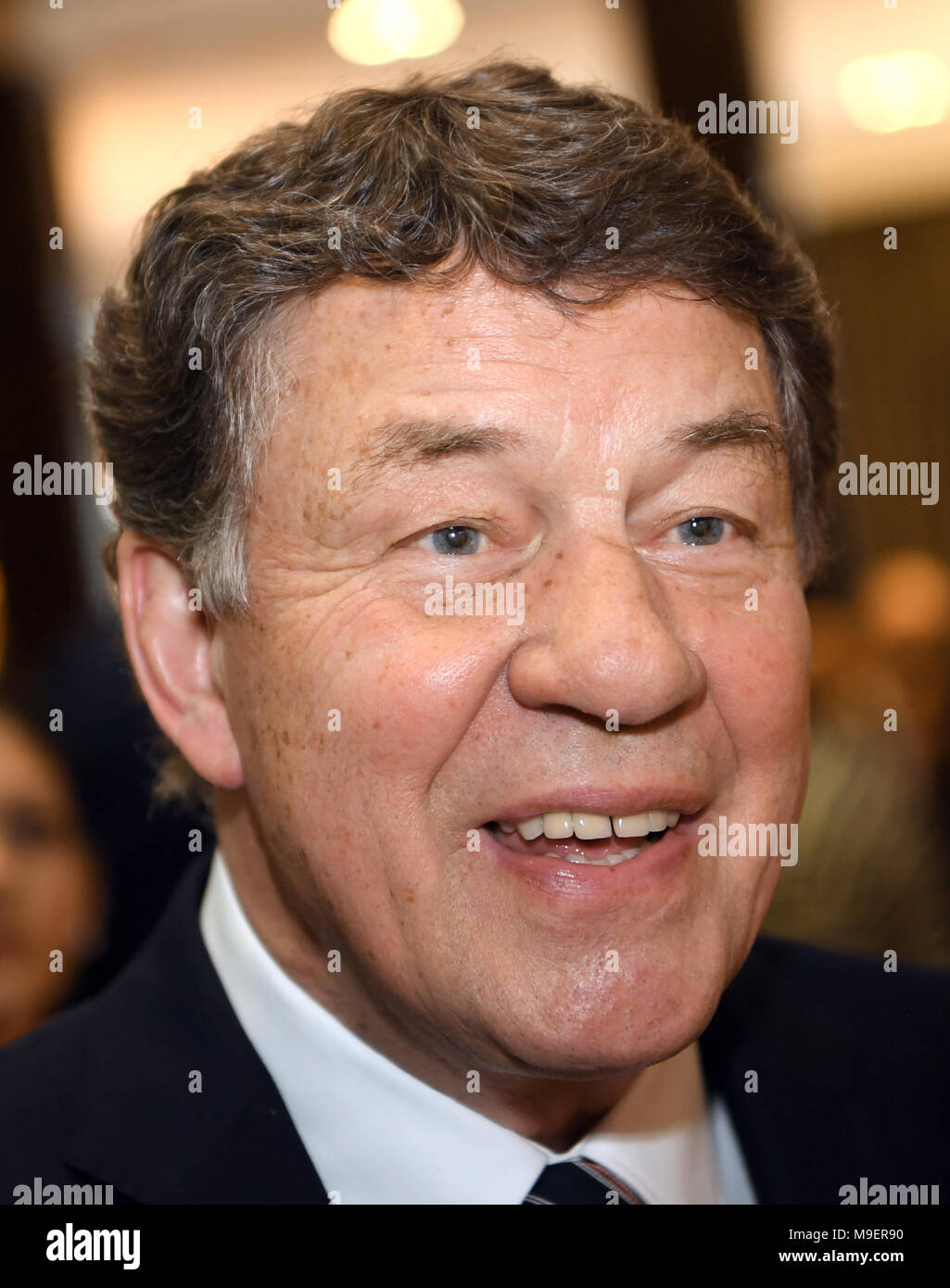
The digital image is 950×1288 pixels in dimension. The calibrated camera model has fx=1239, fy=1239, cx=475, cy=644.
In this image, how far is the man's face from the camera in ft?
4.17

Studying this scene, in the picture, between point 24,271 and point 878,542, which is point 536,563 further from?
point 878,542

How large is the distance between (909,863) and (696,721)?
1.57m

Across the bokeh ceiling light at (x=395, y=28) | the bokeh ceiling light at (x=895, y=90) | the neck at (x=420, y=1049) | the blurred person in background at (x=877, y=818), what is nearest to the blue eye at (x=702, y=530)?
the neck at (x=420, y=1049)

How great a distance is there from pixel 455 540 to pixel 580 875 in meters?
0.38

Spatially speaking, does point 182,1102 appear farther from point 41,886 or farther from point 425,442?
point 41,886

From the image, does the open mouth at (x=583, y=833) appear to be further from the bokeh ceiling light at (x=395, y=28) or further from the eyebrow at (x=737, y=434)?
the bokeh ceiling light at (x=395, y=28)

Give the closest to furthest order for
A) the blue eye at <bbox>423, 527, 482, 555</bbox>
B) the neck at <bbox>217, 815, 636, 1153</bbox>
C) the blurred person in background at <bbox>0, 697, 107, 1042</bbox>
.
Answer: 1. the blue eye at <bbox>423, 527, 482, 555</bbox>
2. the neck at <bbox>217, 815, 636, 1153</bbox>
3. the blurred person in background at <bbox>0, 697, 107, 1042</bbox>

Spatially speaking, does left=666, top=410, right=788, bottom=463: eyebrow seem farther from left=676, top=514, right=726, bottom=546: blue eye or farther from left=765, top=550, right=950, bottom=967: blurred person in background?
left=765, top=550, right=950, bottom=967: blurred person in background

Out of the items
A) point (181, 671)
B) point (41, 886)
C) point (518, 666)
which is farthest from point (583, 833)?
point (41, 886)

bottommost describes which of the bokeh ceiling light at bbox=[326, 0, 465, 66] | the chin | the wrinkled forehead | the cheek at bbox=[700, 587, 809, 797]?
the chin

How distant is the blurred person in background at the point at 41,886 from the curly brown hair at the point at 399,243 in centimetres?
104

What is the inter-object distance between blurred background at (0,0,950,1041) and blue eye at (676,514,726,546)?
4.54 ft

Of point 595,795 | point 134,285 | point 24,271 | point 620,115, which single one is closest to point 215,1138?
point 595,795

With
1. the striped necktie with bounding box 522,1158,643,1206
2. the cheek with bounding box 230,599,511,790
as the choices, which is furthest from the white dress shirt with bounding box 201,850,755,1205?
the cheek with bounding box 230,599,511,790
